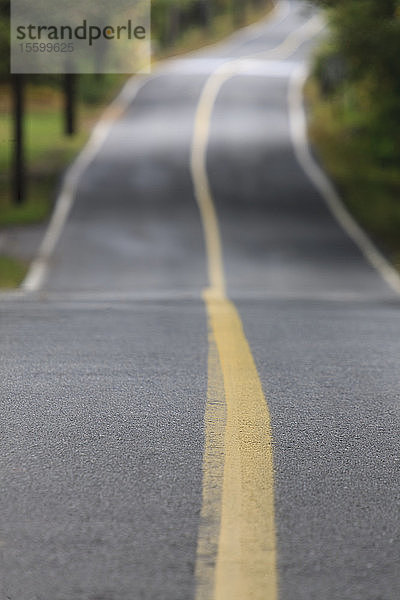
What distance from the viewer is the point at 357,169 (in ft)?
104

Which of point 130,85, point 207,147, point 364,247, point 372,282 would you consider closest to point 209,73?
point 130,85

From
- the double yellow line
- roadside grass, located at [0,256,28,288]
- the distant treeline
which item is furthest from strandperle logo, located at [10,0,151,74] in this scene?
the double yellow line

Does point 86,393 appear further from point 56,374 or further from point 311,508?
point 311,508

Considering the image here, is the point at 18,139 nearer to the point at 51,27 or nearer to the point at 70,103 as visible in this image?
the point at 51,27

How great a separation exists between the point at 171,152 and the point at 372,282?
51.6ft

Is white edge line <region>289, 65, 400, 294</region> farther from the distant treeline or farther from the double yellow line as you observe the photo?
the double yellow line

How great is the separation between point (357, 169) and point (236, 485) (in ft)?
93.1

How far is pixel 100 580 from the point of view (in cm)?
301

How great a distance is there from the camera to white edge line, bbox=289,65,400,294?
64.7 feet

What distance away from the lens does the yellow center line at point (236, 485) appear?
3047 millimetres

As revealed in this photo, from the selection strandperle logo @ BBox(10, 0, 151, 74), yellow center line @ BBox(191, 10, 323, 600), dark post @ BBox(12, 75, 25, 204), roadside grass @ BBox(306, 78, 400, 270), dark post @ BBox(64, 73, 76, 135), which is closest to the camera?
yellow center line @ BBox(191, 10, 323, 600)

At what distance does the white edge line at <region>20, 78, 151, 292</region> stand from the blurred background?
0.88 feet

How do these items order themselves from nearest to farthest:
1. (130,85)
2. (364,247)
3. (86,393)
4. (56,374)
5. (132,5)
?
(86,393), (56,374), (364,247), (132,5), (130,85)

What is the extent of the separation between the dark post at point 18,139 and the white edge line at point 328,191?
7.19 m
